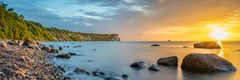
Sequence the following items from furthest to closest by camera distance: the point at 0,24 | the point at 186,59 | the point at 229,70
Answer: the point at 0,24 < the point at 186,59 < the point at 229,70

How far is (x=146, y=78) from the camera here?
81.6ft

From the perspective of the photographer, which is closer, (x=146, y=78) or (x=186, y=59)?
(x=146, y=78)

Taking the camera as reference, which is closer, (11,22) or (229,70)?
(229,70)

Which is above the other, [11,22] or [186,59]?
[11,22]

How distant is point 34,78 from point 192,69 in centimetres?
1950

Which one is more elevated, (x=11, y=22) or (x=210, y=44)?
(x=11, y=22)

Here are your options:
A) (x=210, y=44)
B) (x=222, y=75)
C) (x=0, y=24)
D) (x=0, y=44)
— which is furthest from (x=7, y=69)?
(x=0, y=24)

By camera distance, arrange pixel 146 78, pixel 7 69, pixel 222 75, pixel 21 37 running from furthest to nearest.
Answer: pixel 21 37, pixel 222 75, pixel 146 78, pixel 7 69

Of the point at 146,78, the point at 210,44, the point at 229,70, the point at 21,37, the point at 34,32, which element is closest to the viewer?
the point at 146,78

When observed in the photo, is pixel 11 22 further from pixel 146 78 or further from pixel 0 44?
pixel 146 78

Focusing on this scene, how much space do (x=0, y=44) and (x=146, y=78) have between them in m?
16.4

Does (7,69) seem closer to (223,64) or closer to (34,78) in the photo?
(34,78)

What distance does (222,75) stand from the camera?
27281 millimetres

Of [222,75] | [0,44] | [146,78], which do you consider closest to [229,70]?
[222,75]
